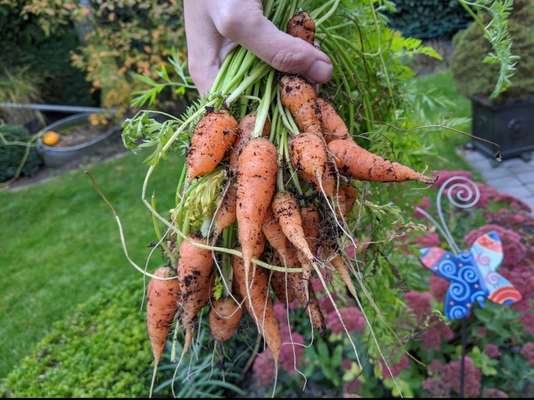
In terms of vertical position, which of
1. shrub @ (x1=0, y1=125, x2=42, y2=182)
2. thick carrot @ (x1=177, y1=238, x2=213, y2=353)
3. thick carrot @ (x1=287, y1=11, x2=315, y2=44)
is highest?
thick carrot @ (x1=287, y1=11, x2=315, y2=44)

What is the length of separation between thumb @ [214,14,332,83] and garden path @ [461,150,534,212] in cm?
321

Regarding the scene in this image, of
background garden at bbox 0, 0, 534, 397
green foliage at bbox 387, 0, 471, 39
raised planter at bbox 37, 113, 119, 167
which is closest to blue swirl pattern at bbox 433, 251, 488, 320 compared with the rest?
background garden at bbox 0, 0, 534, 397

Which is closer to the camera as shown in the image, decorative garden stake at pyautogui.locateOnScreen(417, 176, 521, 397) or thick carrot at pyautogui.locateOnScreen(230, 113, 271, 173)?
thick carrot at pyautogui.locateOnScreen(230, 113, 271, 173)

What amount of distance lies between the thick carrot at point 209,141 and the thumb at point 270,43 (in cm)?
13

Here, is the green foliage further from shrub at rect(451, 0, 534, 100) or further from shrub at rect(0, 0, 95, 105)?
shrub at rect(0, 0, 95, 105)

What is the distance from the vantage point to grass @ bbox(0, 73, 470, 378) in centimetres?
321

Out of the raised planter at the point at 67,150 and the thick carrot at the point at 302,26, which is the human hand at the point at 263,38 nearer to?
the thick carrot at the point at 302,26

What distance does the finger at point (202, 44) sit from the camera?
99cm

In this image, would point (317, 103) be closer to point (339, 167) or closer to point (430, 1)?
point (339, 167)

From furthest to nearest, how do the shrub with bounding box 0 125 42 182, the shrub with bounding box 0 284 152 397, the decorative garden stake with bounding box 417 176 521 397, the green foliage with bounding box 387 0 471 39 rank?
1. the green foliage with bounding box 387 0 471 39
2. the shrub with bounding box 0 125 42 182
3. the shrub with bounding box 0 284 152 397
4. the decorative garden stake with bounding box 417 176 521 397

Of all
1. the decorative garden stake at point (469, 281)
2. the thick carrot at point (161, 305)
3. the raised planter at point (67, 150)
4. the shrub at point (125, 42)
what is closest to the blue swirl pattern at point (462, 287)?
the decorative garden stake at point (469, 281)

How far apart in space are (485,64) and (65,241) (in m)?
3.82

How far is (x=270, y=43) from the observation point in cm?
86

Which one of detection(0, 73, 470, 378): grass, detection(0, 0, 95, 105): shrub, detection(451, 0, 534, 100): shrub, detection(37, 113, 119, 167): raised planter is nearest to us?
detection(0, 73, 470, 378): grass
